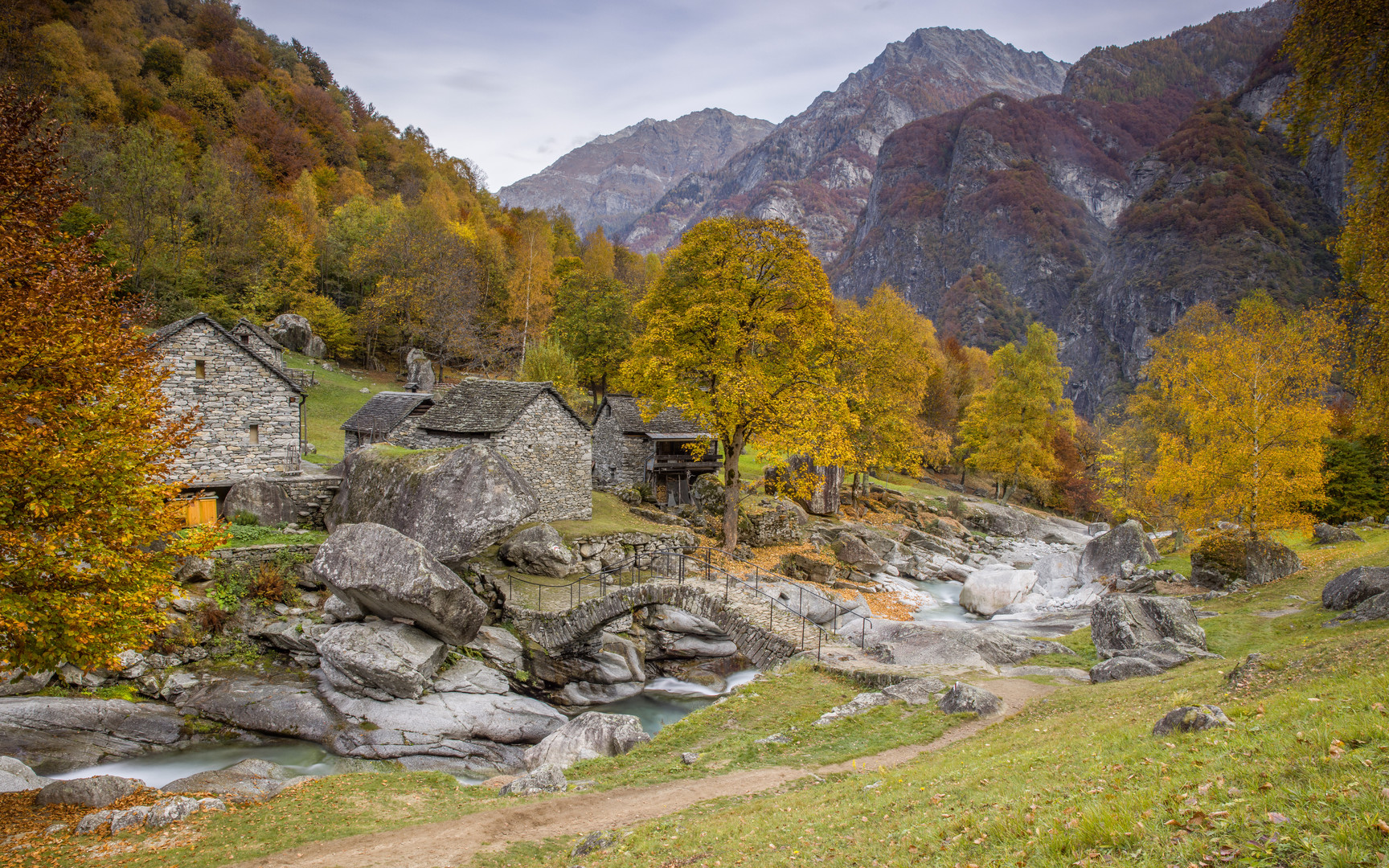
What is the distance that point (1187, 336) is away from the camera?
3850cm

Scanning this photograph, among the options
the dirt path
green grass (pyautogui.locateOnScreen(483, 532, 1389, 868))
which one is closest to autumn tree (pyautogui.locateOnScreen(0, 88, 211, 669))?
the dirt path

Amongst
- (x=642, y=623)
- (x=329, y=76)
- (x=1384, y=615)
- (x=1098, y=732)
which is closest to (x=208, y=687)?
(x=642, y=623)

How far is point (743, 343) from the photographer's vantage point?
27375 mm

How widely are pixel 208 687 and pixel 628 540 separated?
51.1ft

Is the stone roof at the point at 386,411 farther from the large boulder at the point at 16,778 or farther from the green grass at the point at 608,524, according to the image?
the large boulder at the point at 16,778

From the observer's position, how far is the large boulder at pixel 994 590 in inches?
1134

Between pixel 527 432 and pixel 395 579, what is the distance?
11914mm

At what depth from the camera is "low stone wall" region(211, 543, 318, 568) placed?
2114 centimetres

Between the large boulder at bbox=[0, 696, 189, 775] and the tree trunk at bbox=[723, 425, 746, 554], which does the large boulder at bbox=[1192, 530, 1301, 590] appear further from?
the large boulder at bbox=[0, 696, 189, 775]

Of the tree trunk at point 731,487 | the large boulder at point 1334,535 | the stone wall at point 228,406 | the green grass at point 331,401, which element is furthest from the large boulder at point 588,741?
the large boulder at point 1334,535

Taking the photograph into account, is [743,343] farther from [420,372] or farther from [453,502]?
[420,372]

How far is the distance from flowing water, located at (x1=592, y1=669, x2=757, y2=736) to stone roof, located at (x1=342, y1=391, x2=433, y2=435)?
18.6 m

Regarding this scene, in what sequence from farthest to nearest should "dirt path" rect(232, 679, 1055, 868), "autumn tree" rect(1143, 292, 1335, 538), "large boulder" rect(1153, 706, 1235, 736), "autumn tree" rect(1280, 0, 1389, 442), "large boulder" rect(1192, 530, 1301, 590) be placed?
"large boulder" rect(1192, 530, 1301, 590) < "autumn tree" rect(1143, 292, 1335, 538) < "autumn tree" rect(1280, 0, 1389, 442) < "dirt path" rect(232, 679, 1055, 868) < "large boulder" rect(1153, 706, 1235, 736)

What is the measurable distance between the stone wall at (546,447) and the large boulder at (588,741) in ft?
49.1
